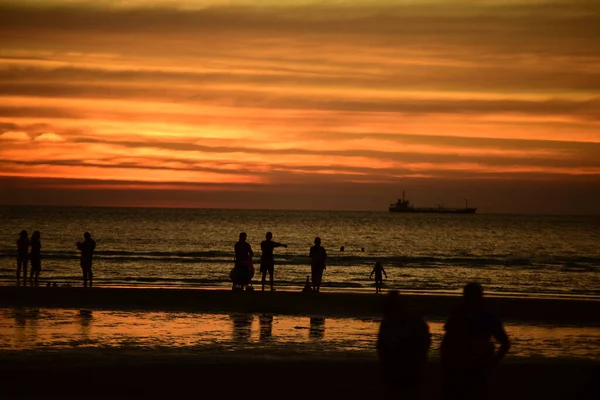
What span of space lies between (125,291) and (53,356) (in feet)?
37.8

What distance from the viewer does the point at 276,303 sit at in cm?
2330

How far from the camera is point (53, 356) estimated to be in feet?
46.7

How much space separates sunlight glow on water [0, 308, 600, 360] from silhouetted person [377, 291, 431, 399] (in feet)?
23.2

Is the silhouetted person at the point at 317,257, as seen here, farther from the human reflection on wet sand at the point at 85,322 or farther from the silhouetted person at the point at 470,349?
the silhouetted person at the point at 470,349

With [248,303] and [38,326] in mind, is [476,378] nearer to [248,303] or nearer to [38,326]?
[38,326]

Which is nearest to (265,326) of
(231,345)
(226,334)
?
(226,334)

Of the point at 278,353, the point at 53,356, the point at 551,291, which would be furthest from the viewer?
the point at 551,291

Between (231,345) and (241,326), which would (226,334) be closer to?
(241,326)

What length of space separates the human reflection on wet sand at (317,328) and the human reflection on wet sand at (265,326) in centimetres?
88

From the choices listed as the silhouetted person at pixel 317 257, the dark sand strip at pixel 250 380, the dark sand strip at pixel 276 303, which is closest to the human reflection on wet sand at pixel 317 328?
the dark sand strip at pixel 276 303

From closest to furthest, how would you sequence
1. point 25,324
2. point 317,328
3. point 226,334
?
point 226,334 < point 25,324 < point 317,328

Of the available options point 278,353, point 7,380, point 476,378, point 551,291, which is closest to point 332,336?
point 278,353

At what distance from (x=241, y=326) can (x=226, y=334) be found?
4.37 feet

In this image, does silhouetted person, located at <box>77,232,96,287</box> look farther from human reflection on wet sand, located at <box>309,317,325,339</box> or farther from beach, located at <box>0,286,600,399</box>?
human reflection on wet sand, located at <box>309,317,325,339</box>
